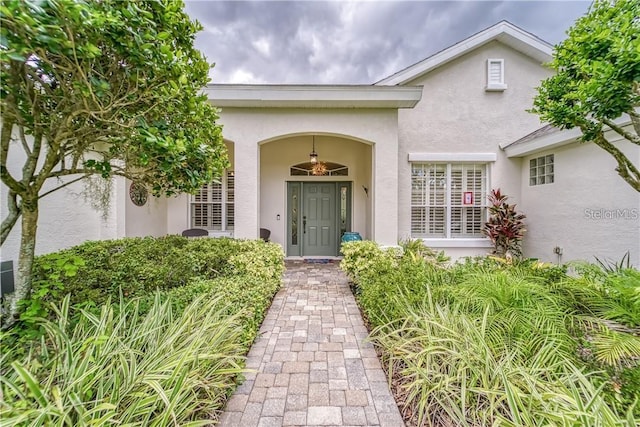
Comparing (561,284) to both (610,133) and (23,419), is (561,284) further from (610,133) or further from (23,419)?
(23,419)

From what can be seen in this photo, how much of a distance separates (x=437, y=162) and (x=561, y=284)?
4.70 meters

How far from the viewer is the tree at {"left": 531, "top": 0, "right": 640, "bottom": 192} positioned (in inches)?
110

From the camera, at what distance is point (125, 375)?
6.44 feet

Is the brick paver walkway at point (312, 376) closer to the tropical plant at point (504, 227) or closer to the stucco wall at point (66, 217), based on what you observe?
the stucco wall at point (66, 217)

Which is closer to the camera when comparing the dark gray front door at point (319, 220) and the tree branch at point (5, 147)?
the tree branch at point (5, 147)

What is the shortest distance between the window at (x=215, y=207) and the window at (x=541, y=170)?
8.62 metres

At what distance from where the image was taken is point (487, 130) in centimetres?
788

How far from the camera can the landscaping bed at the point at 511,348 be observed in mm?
1933

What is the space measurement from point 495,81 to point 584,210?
439cm

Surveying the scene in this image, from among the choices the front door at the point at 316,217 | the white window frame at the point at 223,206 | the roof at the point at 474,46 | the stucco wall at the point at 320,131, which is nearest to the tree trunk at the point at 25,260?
the stucco wall at the point at 320,131

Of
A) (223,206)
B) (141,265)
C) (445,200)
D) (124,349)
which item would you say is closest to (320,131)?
(223,206)

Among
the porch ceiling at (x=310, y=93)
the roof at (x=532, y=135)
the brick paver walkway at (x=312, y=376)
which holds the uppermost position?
the porch ceiling at (x=310, y=93)

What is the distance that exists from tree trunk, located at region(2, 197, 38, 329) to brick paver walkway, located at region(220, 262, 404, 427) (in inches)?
86.5

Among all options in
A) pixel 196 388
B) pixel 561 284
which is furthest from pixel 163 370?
pixel 561 284
